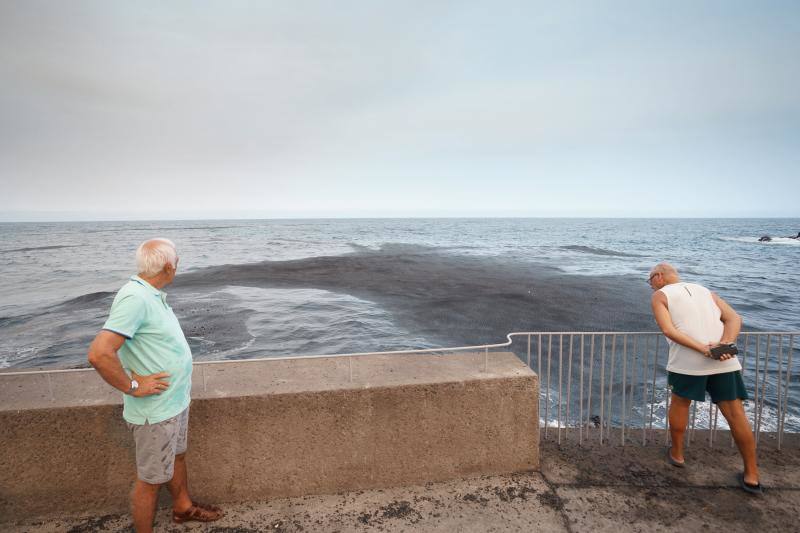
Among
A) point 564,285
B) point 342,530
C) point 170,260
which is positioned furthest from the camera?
point 564,285

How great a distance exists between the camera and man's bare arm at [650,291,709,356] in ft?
11.4

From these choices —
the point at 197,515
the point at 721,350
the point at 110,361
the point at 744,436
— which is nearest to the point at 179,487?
the point at 197,515

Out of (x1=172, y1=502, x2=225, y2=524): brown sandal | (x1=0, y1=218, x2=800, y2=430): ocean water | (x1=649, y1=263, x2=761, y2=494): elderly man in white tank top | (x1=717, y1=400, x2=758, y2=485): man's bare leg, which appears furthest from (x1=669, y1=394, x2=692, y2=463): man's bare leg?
(x1=172, y1=502, x2=225, y2=524): brown sandal

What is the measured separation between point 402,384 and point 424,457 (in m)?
0.64

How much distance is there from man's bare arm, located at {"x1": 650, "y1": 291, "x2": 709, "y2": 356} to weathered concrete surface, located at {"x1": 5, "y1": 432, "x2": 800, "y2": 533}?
1.14 metres

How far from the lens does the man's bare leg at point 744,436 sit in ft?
11.5

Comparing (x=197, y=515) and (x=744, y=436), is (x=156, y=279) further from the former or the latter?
(x=744, y=436)

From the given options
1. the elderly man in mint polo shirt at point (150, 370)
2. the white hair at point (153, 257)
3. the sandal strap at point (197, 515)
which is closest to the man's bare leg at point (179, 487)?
the sandal strap at point (197, 515)

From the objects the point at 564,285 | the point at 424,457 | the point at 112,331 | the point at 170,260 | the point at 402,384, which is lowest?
the point at 564,285

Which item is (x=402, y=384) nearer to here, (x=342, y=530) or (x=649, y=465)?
(x=342, y=530)

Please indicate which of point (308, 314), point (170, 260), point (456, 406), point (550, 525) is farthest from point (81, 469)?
point (308, 314)

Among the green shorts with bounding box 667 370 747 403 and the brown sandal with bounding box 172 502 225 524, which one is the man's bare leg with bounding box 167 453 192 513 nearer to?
the brown sandal with bounding box 172 502 225 524

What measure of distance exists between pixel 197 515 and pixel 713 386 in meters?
4.10

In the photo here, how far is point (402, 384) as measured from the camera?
11.0ft
